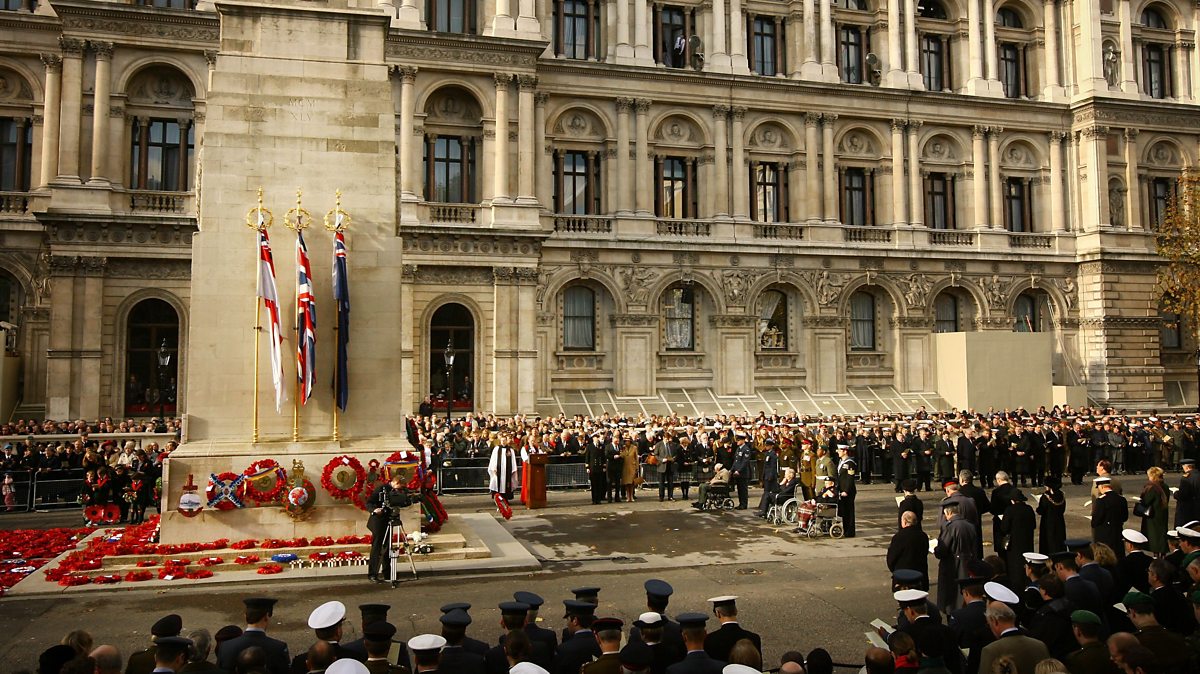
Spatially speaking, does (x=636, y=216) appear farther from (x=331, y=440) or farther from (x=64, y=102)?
(x=331, y=440)

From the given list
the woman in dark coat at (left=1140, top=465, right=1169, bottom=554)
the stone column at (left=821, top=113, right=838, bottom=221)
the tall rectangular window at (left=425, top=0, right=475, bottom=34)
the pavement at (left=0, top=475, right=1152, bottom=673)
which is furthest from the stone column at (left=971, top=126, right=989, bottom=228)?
the woman in dark coat at (left=1140, top=465, right=1169, bottom=554)

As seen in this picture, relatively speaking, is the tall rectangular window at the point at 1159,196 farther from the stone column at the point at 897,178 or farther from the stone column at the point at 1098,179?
the stone column at the point at 897,178

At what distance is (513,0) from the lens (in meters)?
37.5

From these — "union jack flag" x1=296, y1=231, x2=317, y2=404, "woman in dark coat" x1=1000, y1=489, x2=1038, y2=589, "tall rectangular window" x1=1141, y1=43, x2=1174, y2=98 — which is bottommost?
"woman in dark coat" x1=1000, y1=489, x2=1038, y2=589

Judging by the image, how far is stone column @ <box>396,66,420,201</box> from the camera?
3578 centimetres

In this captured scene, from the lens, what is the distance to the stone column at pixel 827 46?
42719mm

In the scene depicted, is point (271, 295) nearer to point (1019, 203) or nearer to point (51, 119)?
point (51, 119)

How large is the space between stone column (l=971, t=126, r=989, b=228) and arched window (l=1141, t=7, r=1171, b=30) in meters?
12.8

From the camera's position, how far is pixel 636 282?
38938 mm

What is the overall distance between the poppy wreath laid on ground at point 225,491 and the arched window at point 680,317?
26.4 meters

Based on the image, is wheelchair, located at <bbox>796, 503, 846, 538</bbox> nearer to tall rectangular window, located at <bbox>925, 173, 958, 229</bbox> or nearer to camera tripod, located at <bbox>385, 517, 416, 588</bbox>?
camera tripod, located at <bbox>385, 517, 416, 588</bbox>

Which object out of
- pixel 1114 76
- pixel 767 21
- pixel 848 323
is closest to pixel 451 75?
pixel 767 21

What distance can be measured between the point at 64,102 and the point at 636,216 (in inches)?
895

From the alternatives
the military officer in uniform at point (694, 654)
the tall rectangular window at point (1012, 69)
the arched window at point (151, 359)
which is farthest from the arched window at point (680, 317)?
the military officer in uniform at point (694, 654)
